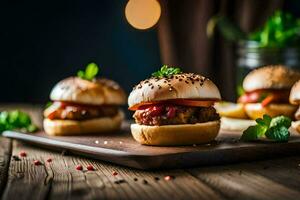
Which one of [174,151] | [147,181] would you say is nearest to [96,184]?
[147,181]

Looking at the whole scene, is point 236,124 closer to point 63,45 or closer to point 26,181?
point 26,181

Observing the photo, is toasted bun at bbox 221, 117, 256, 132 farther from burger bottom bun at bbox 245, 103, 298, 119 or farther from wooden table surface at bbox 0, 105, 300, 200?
wooden table surface at bbox 0, 105, 300, 200

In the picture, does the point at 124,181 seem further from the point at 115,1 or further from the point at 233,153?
the point at 115,1

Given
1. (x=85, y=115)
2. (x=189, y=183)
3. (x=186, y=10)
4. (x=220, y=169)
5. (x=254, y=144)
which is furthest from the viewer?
(x=186, y=10)

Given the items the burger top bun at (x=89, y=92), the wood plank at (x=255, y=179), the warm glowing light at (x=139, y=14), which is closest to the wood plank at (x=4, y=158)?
the burger top bun at (x=89, y=92)

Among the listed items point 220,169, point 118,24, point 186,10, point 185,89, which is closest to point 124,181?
point 220,169

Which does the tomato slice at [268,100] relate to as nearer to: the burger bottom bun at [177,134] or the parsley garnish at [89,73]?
the burger bottom bun at [177,134]
